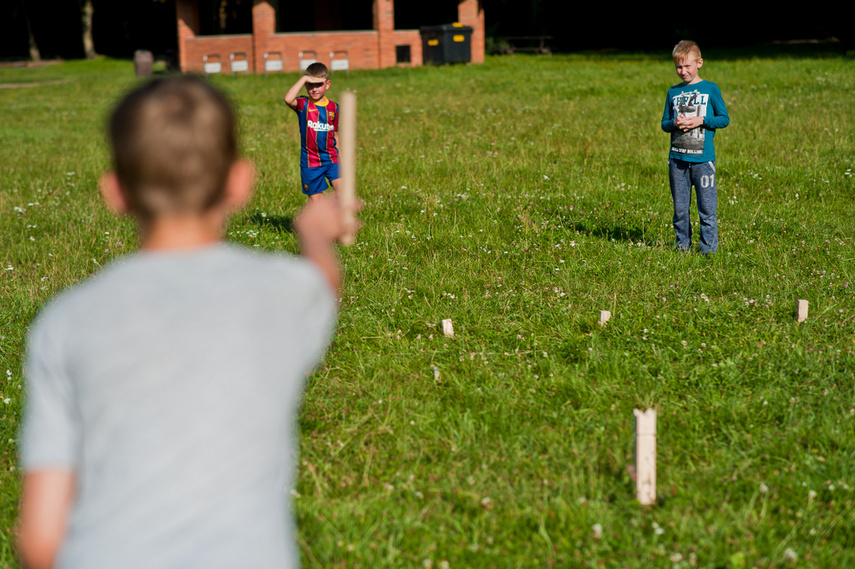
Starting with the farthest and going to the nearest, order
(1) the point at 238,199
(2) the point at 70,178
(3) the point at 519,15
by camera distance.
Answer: (3) the point at 519,15 → (2) the point at 70,178 → (1) the point at 238,199

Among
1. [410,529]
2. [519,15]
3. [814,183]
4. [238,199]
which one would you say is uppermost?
[519,15]

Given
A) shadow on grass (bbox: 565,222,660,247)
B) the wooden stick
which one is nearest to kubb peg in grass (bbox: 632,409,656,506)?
the wooden stick

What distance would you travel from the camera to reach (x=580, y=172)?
35.2 ft

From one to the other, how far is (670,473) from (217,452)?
2713mm

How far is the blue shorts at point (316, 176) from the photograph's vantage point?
8.09 metres

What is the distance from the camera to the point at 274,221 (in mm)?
8703

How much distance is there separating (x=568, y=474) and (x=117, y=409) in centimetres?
263

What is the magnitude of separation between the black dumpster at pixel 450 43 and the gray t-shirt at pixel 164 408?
108 ft

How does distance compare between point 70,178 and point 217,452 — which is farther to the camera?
point 70,178

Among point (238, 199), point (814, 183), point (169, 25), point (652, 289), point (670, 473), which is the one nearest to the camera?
point (238, 199)

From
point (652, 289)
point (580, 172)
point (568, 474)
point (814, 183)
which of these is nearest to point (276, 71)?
point (580, 172)

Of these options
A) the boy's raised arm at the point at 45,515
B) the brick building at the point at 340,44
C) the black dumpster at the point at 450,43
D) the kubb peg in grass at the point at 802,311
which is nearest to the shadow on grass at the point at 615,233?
the kubb peg in grass at the point at 802,311

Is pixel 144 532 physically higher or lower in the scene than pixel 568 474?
higher

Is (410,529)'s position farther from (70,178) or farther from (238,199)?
(70,178)
